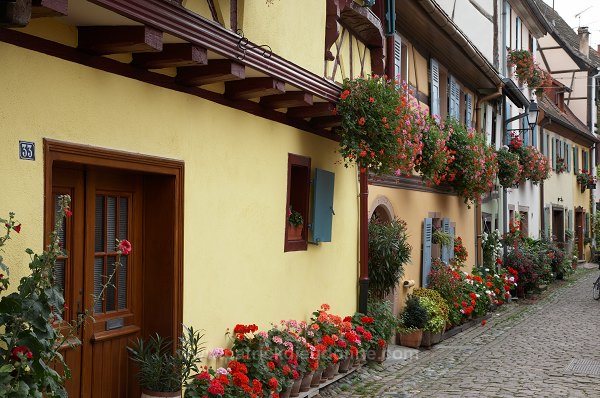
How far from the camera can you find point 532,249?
21.7 metres

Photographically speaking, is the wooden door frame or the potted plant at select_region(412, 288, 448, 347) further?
the potted plant at select_region(412, 288, 448, 347)

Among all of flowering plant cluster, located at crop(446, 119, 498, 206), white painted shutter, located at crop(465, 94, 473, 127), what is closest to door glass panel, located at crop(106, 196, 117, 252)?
flowering plant cluster, located at crop(446, 119, 498, 206)

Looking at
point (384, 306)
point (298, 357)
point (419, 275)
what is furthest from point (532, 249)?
point (298, 357)

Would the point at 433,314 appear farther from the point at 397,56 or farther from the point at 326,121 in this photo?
the point at 326,121

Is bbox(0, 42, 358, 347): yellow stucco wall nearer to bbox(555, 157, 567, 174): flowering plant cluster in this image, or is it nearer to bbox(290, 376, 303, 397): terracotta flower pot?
bbox(290, 376, 303, 397): terracotta flower pot

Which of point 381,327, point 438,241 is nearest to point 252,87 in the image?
point 381,327

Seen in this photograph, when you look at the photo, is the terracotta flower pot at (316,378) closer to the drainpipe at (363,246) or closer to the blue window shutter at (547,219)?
the drainpipe at (363,246)

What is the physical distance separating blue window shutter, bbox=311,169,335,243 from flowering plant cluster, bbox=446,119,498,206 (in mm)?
5021

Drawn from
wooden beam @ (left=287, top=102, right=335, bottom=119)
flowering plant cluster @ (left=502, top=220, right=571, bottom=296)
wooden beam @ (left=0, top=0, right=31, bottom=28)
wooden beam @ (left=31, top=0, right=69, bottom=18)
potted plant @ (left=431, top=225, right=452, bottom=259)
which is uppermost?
wooden beam @ (left=287, top=102, right=335, bottom=119)

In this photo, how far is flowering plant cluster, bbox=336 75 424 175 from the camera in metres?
8.82

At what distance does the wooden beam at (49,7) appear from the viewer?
13.7ft

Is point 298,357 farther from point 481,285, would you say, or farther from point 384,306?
point 481,285

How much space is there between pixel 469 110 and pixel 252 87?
11.9m

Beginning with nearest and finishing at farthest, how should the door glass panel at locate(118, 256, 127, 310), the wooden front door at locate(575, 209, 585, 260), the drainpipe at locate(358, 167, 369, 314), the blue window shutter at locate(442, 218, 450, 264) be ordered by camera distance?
1. the door glass panel at locate(118, 256, 127, 310)
2. the drainpipe at locate(358, 167, 369, 314)
3. the blue window shutter at locate(442, 218, 450, 264)
4. the wooden front door at locate(575, 209, 585, 260)
